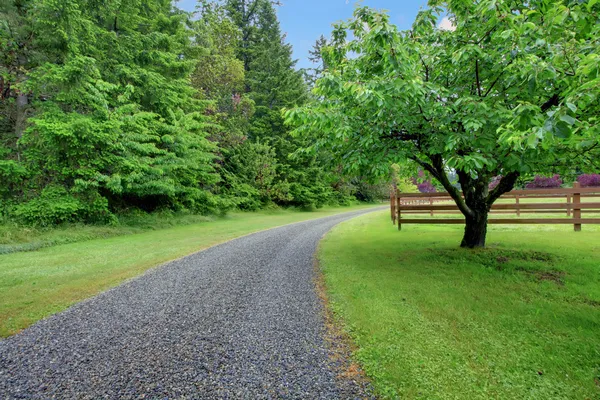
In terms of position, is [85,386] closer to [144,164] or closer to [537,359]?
[537,359]

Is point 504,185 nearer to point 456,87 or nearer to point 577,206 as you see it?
point 456,87

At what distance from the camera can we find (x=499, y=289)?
429cm

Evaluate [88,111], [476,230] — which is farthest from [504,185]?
[88,111]

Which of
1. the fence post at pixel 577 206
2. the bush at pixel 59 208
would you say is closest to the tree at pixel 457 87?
the fence post at pixel 577 206

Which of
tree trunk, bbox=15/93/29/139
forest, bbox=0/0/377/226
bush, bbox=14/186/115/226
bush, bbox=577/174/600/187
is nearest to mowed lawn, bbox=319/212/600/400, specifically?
forest, bbox=0/0/377/226

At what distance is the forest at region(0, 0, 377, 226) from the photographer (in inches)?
378

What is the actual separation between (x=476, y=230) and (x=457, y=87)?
3.78 m

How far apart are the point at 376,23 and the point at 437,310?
163 inches

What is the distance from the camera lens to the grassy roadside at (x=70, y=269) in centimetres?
402

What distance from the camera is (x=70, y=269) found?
19.3ft

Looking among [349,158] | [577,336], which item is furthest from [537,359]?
[349,158]

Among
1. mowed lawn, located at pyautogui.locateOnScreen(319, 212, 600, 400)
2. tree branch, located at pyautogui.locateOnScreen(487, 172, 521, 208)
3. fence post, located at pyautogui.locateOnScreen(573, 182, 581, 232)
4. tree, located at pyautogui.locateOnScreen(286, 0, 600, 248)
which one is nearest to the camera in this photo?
mowed lawn, located at pyautogui.locateOnScreen(319, 212, 600, 400)

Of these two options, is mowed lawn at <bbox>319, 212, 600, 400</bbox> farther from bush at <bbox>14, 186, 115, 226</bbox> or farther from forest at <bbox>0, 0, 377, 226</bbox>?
bush at <bbox>14, 186, 115, 226</bbox>

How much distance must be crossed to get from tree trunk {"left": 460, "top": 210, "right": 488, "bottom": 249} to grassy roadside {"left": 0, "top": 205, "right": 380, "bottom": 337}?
24.0 ft
